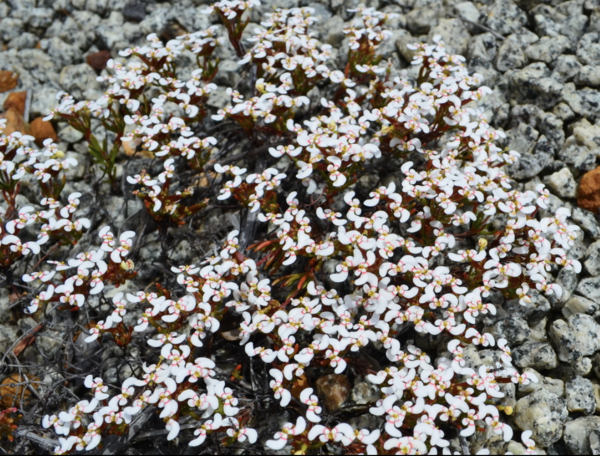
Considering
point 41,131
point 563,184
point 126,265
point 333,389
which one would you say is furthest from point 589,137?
point 41,131

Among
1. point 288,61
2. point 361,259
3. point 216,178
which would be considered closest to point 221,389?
point 361,259

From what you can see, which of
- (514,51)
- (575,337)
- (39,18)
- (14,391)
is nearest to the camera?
(575,337)

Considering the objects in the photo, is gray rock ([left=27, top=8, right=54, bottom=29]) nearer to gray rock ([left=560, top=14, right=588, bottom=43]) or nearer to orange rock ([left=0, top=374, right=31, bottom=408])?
orange rock ([left=0, top=374, right=31, bottom=408])

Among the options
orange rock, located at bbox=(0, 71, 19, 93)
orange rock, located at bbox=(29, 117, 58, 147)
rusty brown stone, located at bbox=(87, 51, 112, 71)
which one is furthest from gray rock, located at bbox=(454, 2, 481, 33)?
orange rock, located at bbox=(0, 71, 19, 93)

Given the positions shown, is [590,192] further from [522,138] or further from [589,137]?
[522,138]

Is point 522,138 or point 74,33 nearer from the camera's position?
Answer: point 522,138

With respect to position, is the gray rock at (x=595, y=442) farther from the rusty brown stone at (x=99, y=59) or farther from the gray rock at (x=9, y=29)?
the gray rock at (x=9, y=29)

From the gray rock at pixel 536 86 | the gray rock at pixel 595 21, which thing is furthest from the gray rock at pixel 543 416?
the gray rock at pixel 595 21
